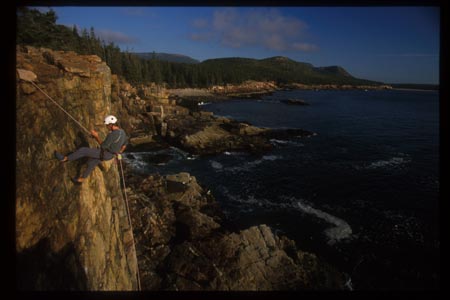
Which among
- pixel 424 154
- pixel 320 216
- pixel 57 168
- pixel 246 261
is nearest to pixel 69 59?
pixel 57 168

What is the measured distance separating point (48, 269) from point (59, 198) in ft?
4.66

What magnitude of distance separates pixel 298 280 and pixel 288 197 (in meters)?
9.05

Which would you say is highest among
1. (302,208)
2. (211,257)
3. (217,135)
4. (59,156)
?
(217,135)

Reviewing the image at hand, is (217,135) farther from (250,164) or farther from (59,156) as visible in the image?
(59,156)

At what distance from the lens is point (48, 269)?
5211 millimetres

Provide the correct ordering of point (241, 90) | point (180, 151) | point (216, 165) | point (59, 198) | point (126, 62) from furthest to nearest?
point (241, 90) → point (126, 62) → point (180, 151) → point (216, 165) → point (59, 198)

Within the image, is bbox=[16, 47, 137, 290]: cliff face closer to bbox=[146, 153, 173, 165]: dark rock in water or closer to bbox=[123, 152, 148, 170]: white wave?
bbox=[123, 152, 148, 170]: white wave

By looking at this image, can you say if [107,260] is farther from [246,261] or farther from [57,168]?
[246,261]

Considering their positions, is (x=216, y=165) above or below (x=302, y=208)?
above

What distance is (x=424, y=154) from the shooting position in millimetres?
30156

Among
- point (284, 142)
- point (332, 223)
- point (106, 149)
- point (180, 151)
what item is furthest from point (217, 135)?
point (106, 149)

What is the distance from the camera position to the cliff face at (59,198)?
516cm

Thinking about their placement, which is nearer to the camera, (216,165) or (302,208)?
(302,208)

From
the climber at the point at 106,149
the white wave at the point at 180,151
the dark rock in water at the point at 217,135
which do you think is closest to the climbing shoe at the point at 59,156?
the climber at the point at 106,149
